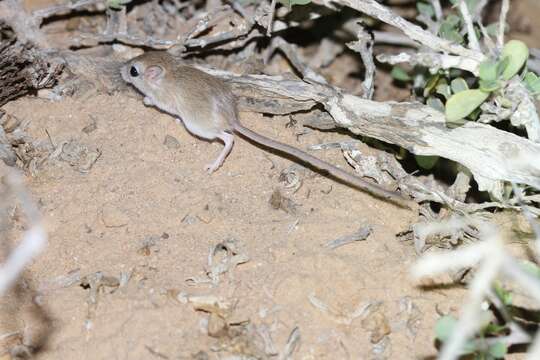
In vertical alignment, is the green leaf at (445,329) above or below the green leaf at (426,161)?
above

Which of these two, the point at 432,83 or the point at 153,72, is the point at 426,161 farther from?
the point at 153,72

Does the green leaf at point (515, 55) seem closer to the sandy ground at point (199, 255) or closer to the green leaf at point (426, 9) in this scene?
the sandy ground at point (199, 255)

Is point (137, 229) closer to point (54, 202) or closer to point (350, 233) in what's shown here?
point (54, 202)

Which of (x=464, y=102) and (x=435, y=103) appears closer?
(x=464, y=102)

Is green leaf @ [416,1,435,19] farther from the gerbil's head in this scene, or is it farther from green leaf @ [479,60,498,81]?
the gerbil's head

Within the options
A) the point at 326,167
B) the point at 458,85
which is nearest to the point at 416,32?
the point at 458,85

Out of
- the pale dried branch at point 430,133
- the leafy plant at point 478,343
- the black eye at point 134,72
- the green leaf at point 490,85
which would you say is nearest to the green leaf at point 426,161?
the pale dried branch at point 430,133

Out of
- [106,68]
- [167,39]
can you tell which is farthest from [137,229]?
[167,39]
